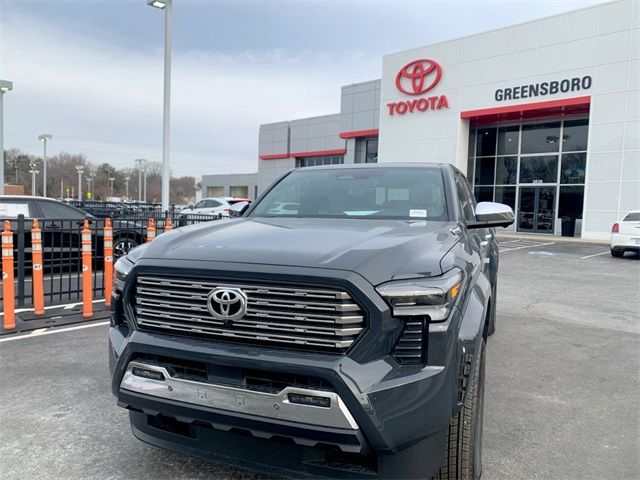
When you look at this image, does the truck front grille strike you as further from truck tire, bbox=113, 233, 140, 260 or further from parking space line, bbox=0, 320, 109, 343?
truck tire, bbox=113, 233, 140, 260

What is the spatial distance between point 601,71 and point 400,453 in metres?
26.0

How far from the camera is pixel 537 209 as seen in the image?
26.9 meters

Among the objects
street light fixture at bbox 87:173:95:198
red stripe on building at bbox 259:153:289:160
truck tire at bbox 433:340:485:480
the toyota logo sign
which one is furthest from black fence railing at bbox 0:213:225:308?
street light fixture at bbox 87:173:95:198

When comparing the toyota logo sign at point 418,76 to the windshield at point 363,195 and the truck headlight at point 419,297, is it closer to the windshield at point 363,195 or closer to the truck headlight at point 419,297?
the windshield at point 363,195

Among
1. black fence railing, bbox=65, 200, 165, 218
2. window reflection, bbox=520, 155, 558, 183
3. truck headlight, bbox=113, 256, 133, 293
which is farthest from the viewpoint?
window reflection, bbox=520, 155, 558, 183

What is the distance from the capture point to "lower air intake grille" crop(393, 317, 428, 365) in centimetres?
206

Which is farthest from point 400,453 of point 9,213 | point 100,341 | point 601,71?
point 601,71

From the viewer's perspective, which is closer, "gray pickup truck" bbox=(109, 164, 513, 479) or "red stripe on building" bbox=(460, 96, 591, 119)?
"gray pickup truck" bbox=(109, 164, 513, 479)

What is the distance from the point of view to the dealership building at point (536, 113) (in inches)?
886

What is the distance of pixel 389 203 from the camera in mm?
3617

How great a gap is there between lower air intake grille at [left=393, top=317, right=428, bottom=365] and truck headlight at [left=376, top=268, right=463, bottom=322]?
0.05m

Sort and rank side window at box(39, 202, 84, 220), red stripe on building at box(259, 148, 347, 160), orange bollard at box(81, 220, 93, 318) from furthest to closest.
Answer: red stripe on building at box(259, 148, 347, 160), side window at box(39, 202, 84, 220), orange bollard at box(81, 220, 93, 318)

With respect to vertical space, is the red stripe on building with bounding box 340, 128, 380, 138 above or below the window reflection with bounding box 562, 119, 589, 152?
above

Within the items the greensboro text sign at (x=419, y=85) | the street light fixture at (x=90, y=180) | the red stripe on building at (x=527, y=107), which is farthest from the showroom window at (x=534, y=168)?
the street light fixture at (x=90, y=180)
